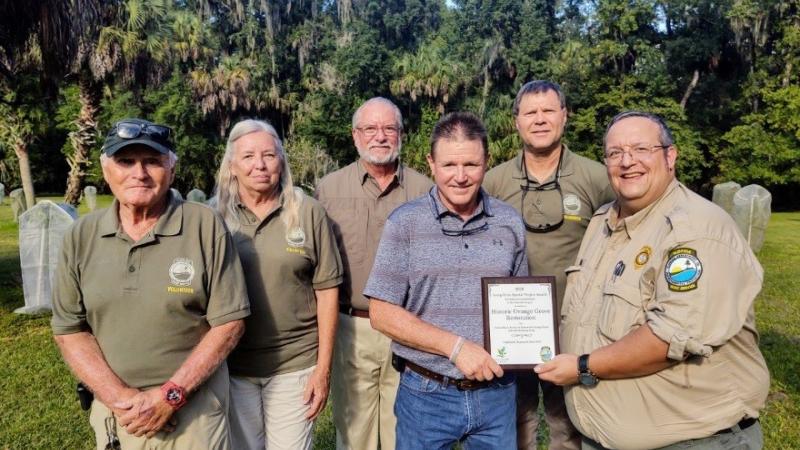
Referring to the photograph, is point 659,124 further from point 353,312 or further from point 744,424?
point 353,312

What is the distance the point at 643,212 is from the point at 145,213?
7.32 feet

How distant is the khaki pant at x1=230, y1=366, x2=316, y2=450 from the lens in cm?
328

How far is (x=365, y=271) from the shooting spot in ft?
12.7

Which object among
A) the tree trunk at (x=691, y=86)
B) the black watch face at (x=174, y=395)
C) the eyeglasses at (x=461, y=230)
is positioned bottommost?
the black watch face at (x=174, y=395)

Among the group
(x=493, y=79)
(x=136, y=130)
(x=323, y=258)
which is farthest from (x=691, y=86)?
(x=136, y=130)

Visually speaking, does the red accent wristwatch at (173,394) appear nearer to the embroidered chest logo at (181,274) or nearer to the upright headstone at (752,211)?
the embroidered chest logo at (181,274)

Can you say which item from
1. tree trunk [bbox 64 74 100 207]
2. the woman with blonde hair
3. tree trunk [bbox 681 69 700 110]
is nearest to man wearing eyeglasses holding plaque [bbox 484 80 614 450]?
the woman with blonde hair

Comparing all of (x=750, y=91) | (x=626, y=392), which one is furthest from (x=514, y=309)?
(x=750, y=91)

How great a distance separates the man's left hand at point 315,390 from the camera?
10.8ft

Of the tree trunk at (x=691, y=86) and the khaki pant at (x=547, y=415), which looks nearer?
the khaki pant at (x=547, y=415)

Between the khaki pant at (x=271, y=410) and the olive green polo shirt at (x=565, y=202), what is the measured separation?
1.57 metres

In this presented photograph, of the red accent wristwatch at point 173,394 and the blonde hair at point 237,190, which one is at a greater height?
the blonde hair at point 237,190

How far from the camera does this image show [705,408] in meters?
2.35

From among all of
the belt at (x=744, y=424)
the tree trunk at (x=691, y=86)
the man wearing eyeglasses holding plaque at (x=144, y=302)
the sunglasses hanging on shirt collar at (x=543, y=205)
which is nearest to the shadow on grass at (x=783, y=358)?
the sunglasses hanging on shirt collar at (x=543, y=205)
